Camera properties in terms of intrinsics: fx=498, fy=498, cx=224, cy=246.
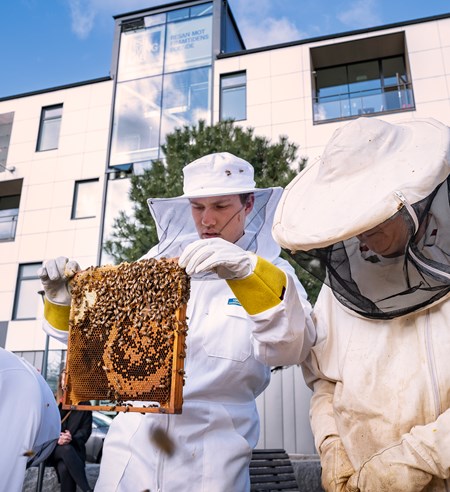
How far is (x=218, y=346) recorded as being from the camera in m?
2.08

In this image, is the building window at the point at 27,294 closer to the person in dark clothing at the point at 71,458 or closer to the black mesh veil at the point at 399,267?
the person in dark clothing at the point at 71,458

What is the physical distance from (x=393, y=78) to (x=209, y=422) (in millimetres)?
13969

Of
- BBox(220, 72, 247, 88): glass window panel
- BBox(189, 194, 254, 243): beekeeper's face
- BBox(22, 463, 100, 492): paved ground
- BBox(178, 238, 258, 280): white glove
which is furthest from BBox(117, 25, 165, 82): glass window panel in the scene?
BBox(178, 238, 258, 280): white glove

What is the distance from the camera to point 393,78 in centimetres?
1394

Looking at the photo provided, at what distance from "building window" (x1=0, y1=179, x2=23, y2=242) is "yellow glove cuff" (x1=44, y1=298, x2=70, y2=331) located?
14325 mm

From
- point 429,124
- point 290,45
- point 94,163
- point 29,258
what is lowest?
point 429,124

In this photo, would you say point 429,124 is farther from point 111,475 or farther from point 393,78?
point 393,78

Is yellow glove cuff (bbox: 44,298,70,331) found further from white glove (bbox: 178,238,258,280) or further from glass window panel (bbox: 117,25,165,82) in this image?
glass window panel (bbox: 117,25,165,82)

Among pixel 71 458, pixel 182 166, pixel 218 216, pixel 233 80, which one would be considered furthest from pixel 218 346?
pixel 233 80

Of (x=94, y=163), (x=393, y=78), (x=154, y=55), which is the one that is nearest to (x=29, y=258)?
(x=94, y=163)

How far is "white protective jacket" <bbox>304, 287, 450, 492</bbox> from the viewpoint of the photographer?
54.9 inches

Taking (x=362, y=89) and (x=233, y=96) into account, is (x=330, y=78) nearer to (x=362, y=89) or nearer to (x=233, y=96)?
(x=362, y=89)

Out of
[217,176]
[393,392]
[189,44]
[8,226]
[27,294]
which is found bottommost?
[393,392]

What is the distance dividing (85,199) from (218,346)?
13.7 meters
